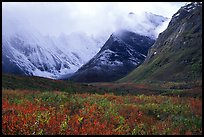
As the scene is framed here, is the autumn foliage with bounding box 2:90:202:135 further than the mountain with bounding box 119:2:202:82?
No

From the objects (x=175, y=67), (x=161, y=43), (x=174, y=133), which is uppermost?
(x=161, y=43)

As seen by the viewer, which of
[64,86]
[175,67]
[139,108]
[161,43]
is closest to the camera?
[139,108]

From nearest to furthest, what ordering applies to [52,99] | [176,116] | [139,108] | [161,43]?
[176,116], [139,108], [52,99], [161,43]

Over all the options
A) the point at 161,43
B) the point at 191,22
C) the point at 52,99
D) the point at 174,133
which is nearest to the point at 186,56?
the point at 191,22

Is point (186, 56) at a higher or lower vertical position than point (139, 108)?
higher

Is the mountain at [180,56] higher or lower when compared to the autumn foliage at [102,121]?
higher

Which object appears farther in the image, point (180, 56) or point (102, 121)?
point (180, 56)

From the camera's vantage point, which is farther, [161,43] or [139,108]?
[161,43]

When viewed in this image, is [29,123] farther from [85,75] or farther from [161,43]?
[85,75]

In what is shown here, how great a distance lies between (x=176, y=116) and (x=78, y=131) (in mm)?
5927

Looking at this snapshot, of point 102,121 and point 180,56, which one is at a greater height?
point 180,56

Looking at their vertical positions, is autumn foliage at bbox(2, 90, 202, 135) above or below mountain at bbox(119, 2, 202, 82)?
below

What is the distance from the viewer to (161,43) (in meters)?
142

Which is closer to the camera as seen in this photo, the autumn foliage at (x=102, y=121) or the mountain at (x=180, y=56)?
the autumn foliage at (x=102, y=121)
